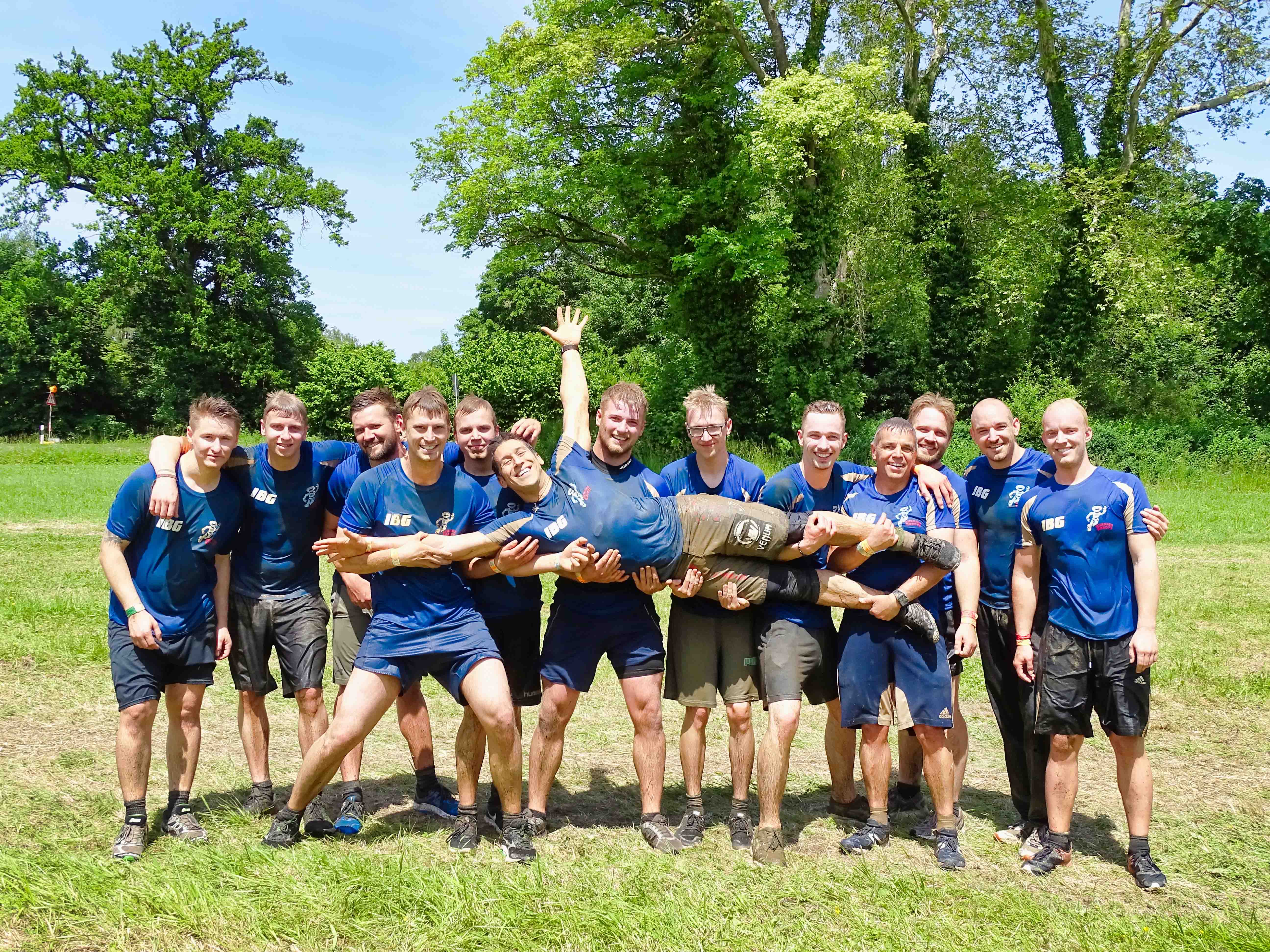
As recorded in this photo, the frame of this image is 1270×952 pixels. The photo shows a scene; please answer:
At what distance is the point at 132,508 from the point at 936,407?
442cm

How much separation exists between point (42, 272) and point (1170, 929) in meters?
59.5

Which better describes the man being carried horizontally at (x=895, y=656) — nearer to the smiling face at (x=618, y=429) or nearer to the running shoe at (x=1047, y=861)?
the running shoe at (x=1047, y=861)

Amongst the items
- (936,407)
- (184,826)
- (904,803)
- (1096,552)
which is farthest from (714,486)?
(184,826)

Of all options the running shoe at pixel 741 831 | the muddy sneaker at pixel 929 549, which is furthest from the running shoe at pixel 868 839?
the muddy sneaker at pixel 929 549

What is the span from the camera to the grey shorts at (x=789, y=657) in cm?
528

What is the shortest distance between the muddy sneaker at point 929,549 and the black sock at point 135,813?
4.07 meters

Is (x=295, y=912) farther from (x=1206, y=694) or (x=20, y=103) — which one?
(x=20, y=103)

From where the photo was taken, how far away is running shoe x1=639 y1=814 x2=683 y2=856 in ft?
17.2

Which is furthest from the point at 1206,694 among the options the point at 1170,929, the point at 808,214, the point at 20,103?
the point at 20,103

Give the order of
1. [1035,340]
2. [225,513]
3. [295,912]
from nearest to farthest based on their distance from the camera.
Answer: [295,912] → [225,513] → [1035,340]

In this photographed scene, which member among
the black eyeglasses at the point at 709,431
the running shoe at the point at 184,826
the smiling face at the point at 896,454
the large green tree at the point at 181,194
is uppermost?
the large green tree at the point at 181,194

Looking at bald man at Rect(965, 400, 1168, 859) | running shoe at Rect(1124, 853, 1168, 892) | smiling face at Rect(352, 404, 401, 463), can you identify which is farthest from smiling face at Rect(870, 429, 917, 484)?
smiling face at Rect(352, 404, 401, 463)

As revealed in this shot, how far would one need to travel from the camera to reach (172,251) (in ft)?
152

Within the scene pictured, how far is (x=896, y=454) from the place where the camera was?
5297 mm
